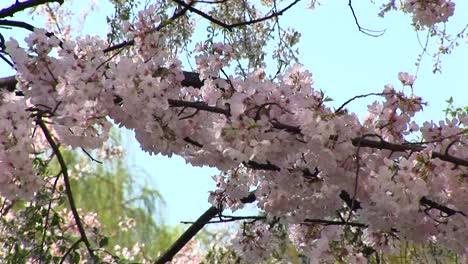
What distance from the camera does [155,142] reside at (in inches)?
111

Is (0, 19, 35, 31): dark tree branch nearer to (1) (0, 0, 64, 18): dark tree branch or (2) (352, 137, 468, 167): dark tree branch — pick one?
(1) (0, 0, 64, 18): dark tree branch

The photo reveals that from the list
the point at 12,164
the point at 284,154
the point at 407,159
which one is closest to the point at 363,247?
the point at 407,159

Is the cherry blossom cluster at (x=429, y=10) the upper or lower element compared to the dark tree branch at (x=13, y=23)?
upper

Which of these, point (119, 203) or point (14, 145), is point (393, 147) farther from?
point (119, 203)

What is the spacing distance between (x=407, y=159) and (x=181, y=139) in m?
0.85

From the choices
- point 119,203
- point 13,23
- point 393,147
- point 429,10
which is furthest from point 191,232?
point 119,203

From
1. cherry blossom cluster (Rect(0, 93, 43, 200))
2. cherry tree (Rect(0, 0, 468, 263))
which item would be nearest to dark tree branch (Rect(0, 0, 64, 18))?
cherry tree (Rect(0, 0, 468, 263))

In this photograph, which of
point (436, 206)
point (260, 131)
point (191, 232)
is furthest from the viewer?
point (191, 232)

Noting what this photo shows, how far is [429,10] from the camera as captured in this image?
14.7 ft

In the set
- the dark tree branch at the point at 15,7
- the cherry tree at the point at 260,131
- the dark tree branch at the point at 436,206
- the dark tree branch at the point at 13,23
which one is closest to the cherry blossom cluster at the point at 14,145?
the cherry tree at the point at 260,131

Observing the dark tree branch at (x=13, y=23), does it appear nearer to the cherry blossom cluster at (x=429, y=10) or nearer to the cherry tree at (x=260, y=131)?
the cherry tree at (x=260, y=131)

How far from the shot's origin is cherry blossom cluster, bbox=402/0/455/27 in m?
4.46

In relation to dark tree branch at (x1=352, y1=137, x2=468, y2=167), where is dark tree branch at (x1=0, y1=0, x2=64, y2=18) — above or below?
above

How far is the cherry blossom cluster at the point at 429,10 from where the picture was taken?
4465mm
